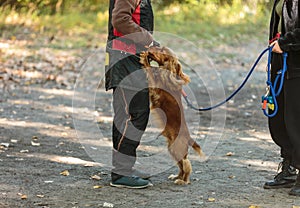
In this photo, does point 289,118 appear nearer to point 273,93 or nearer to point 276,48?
point 273,93

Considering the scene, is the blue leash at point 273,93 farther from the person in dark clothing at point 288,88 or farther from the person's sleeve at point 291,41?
the person's sleeve at point 291,41

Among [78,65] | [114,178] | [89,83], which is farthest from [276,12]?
[78,65]

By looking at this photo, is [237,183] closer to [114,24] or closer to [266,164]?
[266,164]

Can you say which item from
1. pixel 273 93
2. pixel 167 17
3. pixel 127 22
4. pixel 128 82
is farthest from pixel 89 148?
pixel 167 17

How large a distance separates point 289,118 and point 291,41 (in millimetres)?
678

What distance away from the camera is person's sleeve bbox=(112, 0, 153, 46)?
15.3 ft

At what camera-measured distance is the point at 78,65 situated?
39.8 ft

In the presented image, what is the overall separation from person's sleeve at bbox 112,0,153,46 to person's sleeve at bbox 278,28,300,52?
1.15m

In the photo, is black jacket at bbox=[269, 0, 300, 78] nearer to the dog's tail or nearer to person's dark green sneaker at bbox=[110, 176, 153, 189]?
the dog's tail

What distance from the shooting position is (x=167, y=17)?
1670 centimetres

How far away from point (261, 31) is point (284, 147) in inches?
469

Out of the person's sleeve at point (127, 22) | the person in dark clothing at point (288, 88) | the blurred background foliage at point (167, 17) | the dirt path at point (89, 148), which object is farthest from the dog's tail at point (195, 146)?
the blurred background foliage at point (167, 17)

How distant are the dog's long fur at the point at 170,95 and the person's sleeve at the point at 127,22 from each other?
183mm

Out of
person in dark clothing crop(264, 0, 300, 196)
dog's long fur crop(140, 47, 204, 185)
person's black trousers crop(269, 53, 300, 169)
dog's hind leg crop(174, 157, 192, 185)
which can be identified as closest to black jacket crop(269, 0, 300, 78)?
person in dark clothing crop(264, 0, 300, 196)
